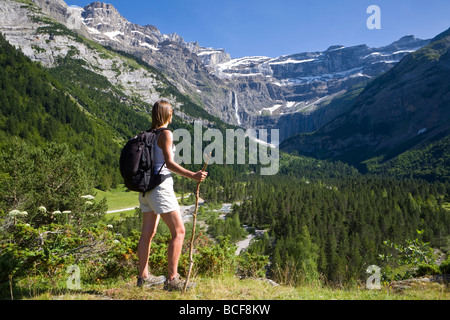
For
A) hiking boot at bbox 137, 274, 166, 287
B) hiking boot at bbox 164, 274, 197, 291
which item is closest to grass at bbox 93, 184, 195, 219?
hiking boot at bbox 137, 274, 166, 287

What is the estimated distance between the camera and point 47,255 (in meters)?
6.03

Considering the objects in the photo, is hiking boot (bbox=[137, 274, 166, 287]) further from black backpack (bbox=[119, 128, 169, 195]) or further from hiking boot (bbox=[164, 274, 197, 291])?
black backpack (bbox=[119, 128, 169, 195])

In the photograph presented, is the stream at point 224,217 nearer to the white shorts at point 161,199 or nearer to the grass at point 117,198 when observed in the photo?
the grass at point 117,198

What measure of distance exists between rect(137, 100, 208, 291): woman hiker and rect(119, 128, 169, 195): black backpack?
0.38 ft

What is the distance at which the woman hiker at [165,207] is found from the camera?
481 centimetres

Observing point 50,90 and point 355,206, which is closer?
point 355,206

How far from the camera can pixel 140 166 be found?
4770mm

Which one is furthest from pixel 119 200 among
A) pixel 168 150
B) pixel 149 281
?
pixel 168 150

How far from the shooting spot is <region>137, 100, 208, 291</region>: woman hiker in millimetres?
4809

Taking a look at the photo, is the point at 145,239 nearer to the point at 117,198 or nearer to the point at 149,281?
the point at 149,281

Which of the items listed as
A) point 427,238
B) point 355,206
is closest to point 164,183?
point 427,238

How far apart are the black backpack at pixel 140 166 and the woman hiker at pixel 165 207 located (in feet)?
0.38
